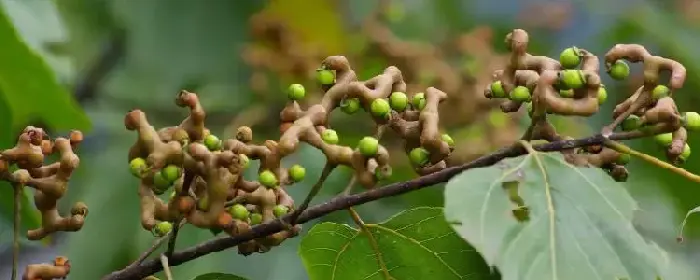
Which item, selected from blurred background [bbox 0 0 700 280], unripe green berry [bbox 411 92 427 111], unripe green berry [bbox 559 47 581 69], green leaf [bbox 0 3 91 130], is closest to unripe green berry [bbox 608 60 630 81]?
unripe green berry [bbox 559 47 581 69]

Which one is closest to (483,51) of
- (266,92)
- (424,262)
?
(266,92)

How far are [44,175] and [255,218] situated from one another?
20 centimetres

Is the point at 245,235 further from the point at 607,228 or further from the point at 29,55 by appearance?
the point at 29,55

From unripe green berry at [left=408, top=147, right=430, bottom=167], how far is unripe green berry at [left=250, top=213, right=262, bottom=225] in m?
0.15

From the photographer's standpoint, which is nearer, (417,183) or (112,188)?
(417,183)

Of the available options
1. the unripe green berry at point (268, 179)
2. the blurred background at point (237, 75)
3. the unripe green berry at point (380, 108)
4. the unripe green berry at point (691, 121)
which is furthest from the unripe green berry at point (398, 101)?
the blurred background at point (237, 75)

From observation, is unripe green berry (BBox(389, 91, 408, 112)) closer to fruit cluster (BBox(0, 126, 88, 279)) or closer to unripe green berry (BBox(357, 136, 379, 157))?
unripe green berry (BBox(357, 136, 379, 157))

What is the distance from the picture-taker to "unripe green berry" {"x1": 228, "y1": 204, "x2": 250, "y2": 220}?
90 centimetres

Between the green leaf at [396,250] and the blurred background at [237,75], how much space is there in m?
0.73

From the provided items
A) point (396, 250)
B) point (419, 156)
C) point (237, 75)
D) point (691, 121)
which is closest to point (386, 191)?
point (419, 156)

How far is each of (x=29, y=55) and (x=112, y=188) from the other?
0.72 metres

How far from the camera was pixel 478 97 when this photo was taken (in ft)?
7.09

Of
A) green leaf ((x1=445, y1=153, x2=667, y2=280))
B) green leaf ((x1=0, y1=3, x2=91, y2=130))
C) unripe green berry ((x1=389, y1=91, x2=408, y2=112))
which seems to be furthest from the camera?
green leaf ((x1=0, y1=3, x2=91, y2=130))

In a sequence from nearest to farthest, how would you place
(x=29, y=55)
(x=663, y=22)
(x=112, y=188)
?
(x=29, y=55) < (x=112, y=188) < (x=663, y=22)
